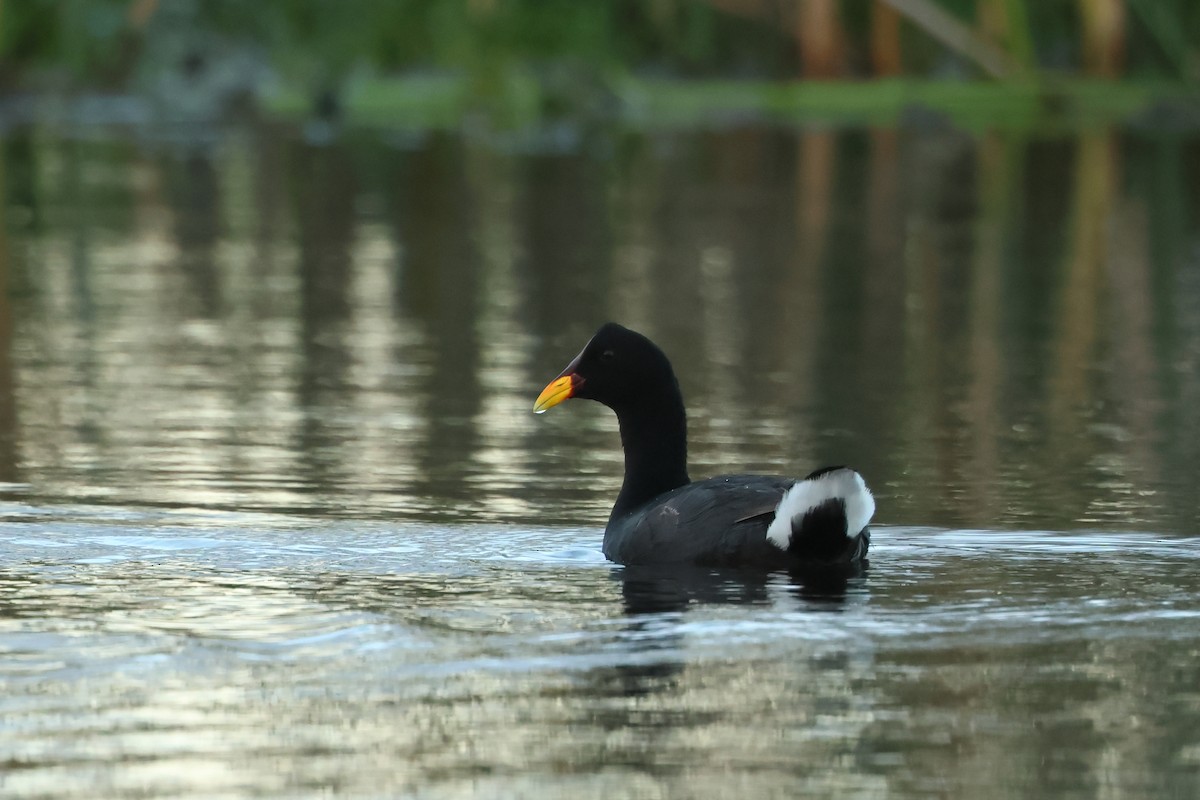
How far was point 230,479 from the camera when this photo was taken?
37.3 feet

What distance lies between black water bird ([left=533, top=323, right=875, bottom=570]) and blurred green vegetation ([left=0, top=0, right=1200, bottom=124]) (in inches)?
1413

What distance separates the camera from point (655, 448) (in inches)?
403

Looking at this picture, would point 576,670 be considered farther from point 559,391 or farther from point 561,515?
point 561,515

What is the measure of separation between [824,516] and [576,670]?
5.06 ft

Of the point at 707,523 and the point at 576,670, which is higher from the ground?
the point at 707,523

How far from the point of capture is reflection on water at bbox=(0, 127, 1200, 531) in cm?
1170

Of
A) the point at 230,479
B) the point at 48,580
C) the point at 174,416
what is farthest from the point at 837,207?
the point at 48,580

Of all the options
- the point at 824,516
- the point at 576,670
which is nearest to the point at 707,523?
the point at 824,516

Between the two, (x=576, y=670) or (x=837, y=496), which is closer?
(x=576, y=670)

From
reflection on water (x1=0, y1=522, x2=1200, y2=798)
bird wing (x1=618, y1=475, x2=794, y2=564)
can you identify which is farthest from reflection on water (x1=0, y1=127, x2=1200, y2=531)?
reflection on water (x1=0, y1=522, x2=1200, y2=798)

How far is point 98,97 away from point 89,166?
1742cm

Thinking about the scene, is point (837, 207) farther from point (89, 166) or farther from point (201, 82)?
point (201, 82)

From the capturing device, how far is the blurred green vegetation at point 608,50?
154 feet

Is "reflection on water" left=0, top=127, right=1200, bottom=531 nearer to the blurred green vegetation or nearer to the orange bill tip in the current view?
the orange bill tip
